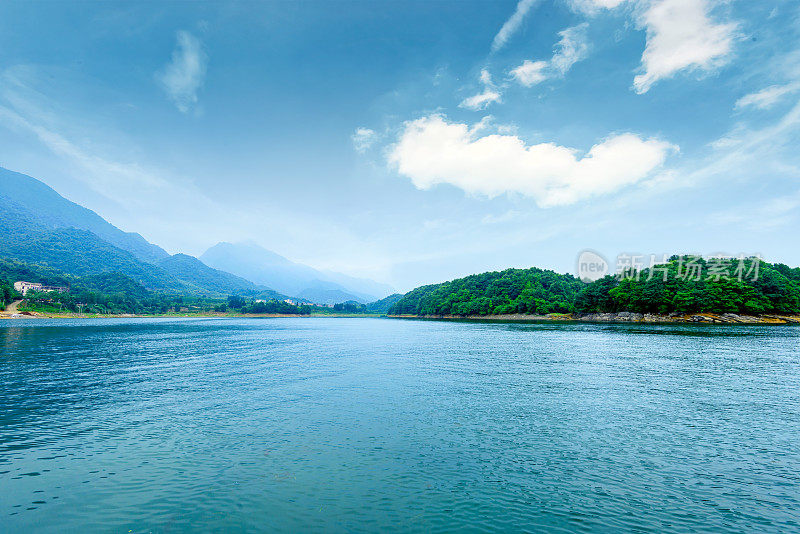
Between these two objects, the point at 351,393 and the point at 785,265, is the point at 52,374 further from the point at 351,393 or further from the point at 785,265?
the point at 785,265

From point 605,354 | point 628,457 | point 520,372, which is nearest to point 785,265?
point 605,354

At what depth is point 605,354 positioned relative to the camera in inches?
2494

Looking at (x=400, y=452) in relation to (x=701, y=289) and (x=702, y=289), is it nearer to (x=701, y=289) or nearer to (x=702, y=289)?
(x=701, y=289)

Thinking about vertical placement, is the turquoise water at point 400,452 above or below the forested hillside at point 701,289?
below

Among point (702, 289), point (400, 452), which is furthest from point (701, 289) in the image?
point (400, 452)

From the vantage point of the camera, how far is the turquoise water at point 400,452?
14.6m

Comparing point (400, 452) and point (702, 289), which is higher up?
point (702, 289)

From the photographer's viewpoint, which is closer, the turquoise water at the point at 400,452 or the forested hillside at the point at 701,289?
the turquoise water at the point at 400,452

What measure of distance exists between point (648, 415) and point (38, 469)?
39.4 metres

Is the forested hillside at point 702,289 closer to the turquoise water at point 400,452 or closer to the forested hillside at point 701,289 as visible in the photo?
the forested hillside at point 701,289

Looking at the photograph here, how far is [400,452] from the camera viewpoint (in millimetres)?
21141

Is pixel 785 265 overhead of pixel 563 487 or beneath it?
overhead

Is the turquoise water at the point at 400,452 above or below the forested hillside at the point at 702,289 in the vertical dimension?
below

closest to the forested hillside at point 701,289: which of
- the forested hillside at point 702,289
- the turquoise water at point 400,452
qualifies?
the forested hillside at point 702,289
